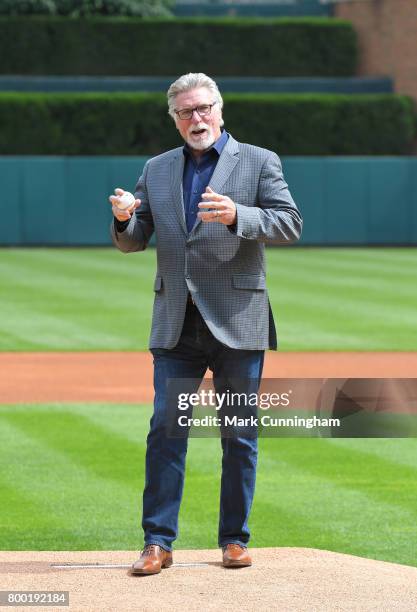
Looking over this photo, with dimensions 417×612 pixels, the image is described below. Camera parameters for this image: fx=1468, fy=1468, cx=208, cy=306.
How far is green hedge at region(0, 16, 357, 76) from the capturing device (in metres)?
37.2

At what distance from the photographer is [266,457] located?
9359 mm

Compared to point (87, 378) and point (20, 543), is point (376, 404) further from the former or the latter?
point (87, 378)

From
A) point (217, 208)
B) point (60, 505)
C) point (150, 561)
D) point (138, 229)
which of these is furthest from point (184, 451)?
point (60, 505)

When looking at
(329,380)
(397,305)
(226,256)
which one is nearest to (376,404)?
(329,380)

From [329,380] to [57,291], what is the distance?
53.6ft

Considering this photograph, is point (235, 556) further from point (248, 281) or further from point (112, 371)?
point (112, 371)

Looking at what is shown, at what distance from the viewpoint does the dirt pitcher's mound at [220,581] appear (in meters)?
5.23

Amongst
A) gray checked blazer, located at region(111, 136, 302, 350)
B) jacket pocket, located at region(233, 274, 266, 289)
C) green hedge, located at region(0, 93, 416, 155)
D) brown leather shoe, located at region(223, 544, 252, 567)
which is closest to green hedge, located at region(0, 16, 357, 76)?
green hedge, located at region(0, 93, 416, 155)

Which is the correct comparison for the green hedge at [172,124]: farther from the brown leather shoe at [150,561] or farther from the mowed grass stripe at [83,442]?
the brown leather shoe at [150,561]

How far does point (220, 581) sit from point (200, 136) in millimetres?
1719

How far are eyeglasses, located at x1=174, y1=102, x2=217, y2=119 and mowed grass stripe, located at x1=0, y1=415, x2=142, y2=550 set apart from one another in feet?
7.18

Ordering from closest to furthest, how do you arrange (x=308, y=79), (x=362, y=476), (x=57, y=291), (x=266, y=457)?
(x=362, y=476)
(x=266, y=457)
(x=57, y=291)
(x=308, y=79)

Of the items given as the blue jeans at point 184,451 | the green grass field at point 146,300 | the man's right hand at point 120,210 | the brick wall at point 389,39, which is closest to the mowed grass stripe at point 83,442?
the blue jeans at point 184,451

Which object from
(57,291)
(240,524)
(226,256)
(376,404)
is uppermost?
(226,256)
